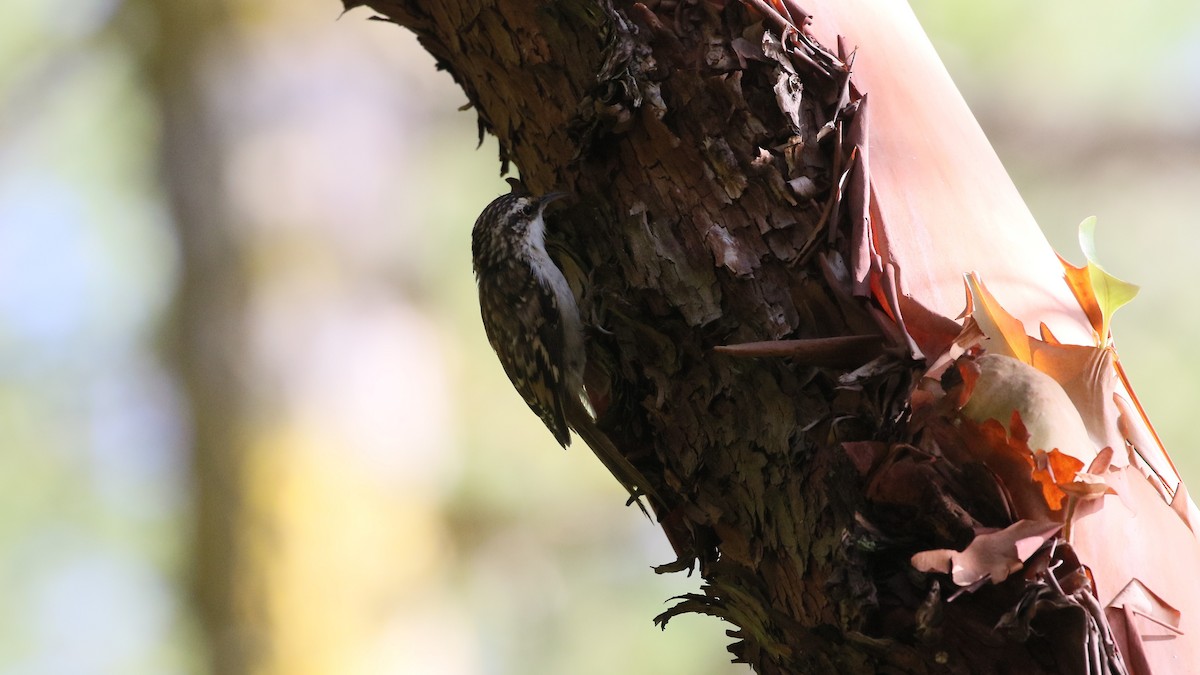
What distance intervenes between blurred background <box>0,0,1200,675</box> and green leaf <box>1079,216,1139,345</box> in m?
3.37

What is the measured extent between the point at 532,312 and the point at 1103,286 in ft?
3.31

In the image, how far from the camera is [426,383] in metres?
4.26

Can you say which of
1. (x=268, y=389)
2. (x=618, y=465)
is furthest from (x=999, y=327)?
(x=268, y=389)

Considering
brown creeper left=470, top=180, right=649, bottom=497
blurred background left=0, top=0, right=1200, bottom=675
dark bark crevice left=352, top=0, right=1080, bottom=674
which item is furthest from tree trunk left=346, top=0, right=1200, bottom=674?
blurred background left=0, top=0, right=1200, bottom=675

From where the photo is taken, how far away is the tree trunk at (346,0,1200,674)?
2.54 ft

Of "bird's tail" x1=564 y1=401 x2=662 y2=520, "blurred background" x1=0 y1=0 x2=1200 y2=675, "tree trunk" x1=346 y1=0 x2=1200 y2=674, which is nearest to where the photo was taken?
"tree trunk" x1=346 y1=0 x2=1200 y2=674

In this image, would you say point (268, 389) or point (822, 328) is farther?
point (268, 389)

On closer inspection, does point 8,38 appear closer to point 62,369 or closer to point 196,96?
point 196,96

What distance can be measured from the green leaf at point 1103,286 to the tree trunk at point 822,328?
2cm

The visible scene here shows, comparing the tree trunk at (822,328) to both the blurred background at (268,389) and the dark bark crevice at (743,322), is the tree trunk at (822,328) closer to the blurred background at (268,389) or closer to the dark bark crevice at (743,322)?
the dark bark crevice at (743,322)

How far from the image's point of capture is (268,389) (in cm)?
394

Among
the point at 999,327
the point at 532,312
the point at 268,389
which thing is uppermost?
the point at 268,389

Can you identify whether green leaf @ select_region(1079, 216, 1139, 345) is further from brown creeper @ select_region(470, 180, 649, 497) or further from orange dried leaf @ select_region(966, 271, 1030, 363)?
brown creeper @ select_region(470, 180, 649, 497)

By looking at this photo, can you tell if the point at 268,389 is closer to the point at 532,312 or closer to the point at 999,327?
the point at 532,312
